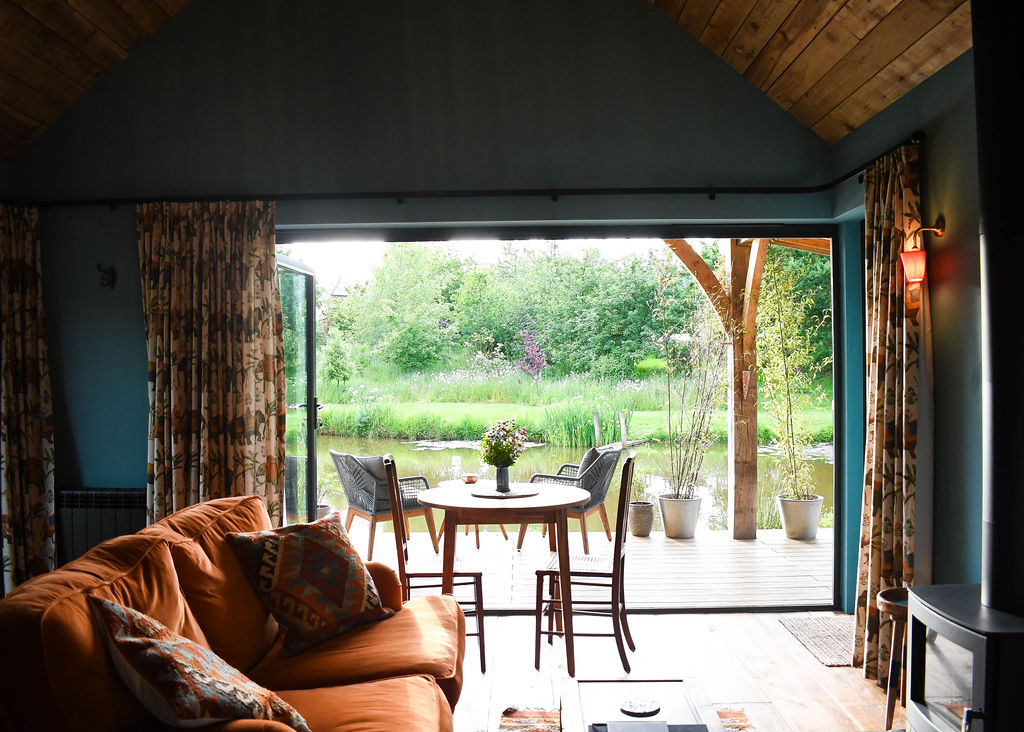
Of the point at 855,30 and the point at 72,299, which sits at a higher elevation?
the point at 855,30

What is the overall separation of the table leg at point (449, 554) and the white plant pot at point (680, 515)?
9.47ft

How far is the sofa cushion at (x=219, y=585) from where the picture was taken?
2.31 metres

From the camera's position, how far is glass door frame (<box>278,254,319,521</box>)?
481 centimetres

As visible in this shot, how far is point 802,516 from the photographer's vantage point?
6031 millimetres

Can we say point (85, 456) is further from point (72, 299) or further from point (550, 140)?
point (550, 140)

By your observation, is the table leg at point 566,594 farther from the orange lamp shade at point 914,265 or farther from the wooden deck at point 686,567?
the orange lamp shade at point 914,265

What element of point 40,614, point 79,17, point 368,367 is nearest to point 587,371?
point 368,367

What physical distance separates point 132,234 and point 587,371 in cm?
476

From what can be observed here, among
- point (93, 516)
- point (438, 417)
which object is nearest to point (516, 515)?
point (93, 516)

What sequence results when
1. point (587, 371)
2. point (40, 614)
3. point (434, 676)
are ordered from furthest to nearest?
point (587, 371)
point (434, 676)
point (40, 614)

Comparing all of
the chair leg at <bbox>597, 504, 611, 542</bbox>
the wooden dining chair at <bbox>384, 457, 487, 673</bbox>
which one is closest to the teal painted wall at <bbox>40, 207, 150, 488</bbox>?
the wooden dining chair at <bbox>384, 457, 487, 673</bbox>

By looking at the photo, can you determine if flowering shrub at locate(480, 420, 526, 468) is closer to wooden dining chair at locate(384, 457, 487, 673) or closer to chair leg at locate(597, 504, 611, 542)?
wooden dining chair at locate(384, 457, 487, 673)

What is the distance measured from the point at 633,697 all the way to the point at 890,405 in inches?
74.1

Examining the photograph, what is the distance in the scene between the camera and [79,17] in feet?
12.6
